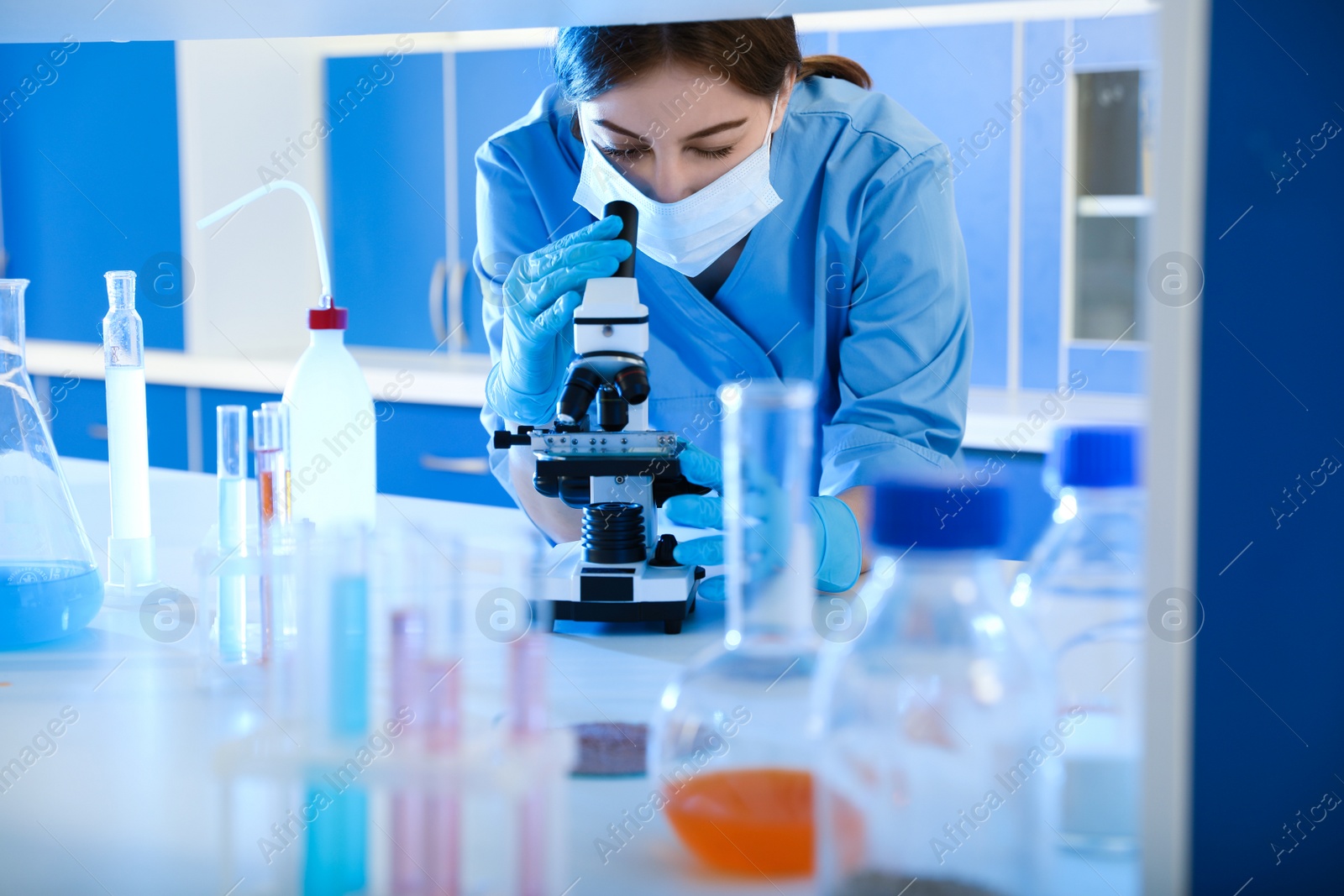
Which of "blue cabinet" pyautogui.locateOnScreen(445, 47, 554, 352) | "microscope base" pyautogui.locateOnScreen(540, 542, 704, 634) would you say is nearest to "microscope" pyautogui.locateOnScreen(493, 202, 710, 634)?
"microscope base" pyautogui.locateOnScreen(540, 542, 704, 634)

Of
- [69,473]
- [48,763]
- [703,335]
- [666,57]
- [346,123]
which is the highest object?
A: [346,123]

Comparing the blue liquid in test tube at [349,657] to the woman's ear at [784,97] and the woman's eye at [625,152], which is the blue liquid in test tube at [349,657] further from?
the woman's ear at [784,97]

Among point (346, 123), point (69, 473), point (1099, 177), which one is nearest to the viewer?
point (69, 473)

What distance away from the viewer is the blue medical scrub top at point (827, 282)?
1562 millimetres

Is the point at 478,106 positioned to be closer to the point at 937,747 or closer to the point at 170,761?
the point at 170,761

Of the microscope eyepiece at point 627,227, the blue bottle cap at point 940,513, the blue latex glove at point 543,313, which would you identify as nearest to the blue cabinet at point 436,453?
the blue latex glove at point 543,313

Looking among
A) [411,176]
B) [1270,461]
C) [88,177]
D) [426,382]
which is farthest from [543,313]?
[88,177]

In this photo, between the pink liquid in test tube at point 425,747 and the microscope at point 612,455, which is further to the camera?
the microscope at point 612,455

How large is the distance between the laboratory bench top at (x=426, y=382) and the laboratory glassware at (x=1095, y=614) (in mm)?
1855

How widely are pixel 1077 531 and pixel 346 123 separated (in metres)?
3.64

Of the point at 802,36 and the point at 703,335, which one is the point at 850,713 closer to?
the point at 703,335

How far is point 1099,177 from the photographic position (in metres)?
3.00

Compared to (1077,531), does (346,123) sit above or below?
above

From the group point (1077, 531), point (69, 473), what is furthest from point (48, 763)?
point (69, 473)
